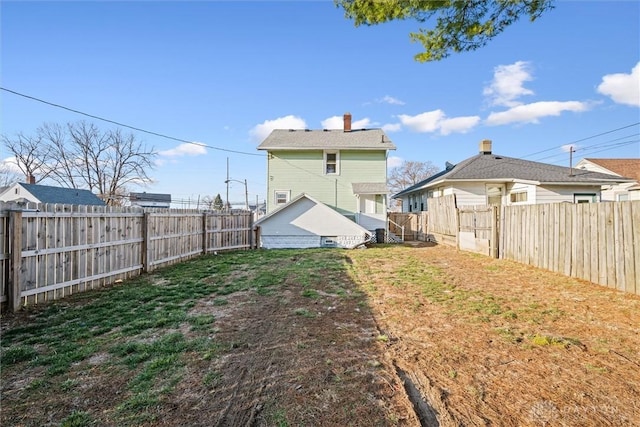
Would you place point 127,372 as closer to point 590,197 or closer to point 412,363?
point 412,363

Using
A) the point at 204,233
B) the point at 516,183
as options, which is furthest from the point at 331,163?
the point at 516,183

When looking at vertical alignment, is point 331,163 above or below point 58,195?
above

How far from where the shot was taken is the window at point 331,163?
59.1 feet

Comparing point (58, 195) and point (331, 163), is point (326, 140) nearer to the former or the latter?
point (331, 163)

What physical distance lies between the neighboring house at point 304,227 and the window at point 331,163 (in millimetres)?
4404

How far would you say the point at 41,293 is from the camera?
5098 millimetres

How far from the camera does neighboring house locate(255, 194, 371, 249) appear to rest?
14.2 m

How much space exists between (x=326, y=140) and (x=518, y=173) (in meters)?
10.6

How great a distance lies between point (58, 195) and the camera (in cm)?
2516

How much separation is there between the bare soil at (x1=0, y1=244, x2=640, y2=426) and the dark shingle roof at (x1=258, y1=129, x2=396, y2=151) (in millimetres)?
13102

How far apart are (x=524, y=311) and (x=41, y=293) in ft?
26.2

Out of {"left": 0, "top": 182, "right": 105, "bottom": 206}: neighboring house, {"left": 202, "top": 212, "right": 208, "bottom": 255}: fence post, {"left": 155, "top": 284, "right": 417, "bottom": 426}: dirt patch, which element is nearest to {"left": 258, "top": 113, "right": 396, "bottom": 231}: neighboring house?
{"left": 202, "top": 212, "right": 208, "bottom": 255}: fence post

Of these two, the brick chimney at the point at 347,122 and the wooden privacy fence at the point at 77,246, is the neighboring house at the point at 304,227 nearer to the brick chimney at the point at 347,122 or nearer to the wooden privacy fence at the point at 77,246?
the wooden privacy fence at the point at 77,246

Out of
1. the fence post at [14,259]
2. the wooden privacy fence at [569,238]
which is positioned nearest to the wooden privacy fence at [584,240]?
the wooden privacy fence at [569,238]
